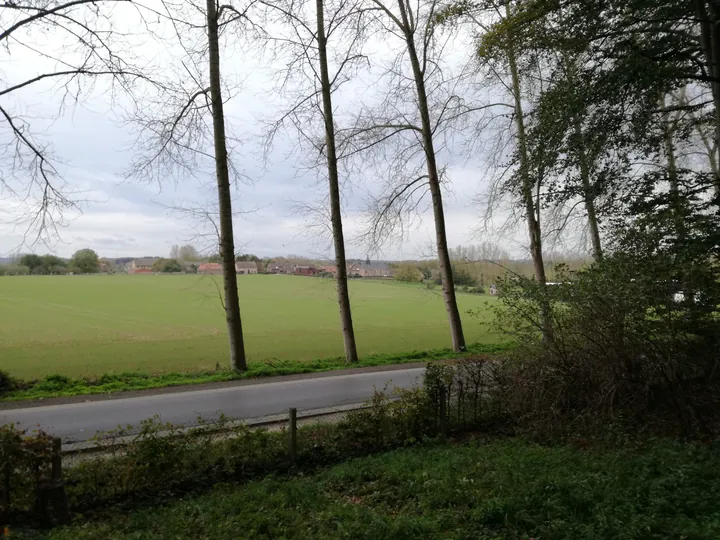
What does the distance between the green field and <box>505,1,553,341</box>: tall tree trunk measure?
2.11 meters

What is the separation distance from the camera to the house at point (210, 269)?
51.6 ft

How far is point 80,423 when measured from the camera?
8.42 metres

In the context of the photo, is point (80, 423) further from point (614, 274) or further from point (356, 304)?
point (356, 304)

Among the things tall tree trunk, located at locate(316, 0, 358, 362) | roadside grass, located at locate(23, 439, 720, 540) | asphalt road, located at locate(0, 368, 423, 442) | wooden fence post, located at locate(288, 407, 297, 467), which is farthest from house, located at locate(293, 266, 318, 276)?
roadside grass, located at locate(23, 439, 720, 540)

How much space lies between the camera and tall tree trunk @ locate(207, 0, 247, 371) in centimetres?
1398

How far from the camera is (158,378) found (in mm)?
12906

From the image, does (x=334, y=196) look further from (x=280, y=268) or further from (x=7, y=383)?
(x=280, y=268)

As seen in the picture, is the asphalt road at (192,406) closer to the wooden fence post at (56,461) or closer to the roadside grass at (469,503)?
the roadside grass at (469,503)

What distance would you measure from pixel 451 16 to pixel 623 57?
24.4ft

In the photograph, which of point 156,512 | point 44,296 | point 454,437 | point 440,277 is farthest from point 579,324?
point 44,296

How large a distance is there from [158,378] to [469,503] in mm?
10487

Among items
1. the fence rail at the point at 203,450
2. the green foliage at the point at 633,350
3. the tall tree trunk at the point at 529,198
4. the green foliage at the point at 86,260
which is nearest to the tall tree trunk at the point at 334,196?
the tall tree trunk at the point at 529,198

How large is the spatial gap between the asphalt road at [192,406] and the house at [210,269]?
515 centimetres

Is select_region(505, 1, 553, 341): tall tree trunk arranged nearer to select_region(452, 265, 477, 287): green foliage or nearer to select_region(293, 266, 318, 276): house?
select_region(452, 265, 477, 287): green foliage
